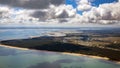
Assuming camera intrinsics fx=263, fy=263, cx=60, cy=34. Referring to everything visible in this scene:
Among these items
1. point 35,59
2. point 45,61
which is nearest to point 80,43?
point 45,61

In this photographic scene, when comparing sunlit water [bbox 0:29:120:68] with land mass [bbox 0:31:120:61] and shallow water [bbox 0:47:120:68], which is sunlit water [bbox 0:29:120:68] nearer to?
shallow water [bbox 0:47:120:68]

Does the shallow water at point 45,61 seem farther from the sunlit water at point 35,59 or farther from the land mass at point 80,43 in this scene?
the land mass at point 80,43

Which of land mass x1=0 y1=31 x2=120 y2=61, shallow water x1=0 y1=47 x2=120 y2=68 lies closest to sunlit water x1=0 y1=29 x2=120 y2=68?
shallow water x1=0 y1=47 x2=120 y2=68

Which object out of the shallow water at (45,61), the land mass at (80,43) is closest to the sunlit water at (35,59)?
the shallow water at (45,61)

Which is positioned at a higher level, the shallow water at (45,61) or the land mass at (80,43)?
the land mass at (80,43)

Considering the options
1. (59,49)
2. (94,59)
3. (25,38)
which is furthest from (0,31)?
(94,59)
